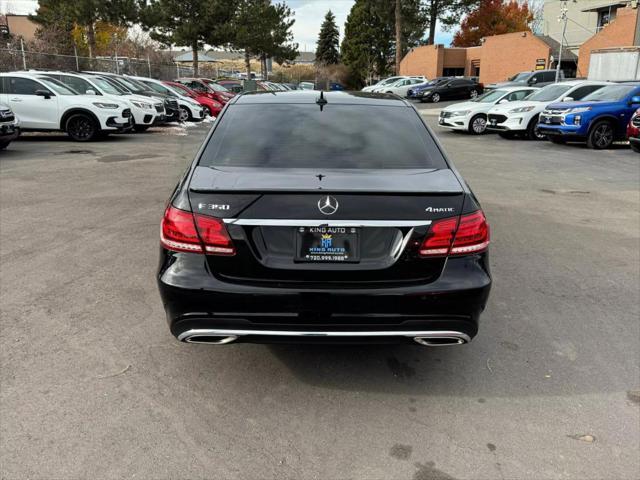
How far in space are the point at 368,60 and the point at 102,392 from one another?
72667 millimetres

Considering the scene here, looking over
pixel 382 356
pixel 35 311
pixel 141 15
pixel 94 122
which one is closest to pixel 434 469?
pixel 382 356

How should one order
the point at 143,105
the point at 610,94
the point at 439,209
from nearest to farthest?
the point at 439,209, the point at 610,94, the point at 143,105

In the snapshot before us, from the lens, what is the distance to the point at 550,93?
732 inches

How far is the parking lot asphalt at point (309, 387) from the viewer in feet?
9.09

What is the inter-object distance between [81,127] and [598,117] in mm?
14029

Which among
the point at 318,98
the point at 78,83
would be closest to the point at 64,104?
A: the point at 78,83

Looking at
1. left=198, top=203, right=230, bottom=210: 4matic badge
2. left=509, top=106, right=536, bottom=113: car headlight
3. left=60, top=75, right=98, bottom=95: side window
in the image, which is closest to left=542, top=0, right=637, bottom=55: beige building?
left=509, top=106, right=536, bottom=113: car headlight

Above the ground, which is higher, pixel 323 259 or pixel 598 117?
pixel 598 117

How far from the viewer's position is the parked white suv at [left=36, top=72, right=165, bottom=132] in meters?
16.0

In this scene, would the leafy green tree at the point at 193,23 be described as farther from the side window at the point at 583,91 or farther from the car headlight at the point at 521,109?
the side window at the point at 583,91

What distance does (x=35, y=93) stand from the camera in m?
14.7

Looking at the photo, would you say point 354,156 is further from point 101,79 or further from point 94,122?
point 101,79

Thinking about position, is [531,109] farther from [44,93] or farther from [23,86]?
[23,86]

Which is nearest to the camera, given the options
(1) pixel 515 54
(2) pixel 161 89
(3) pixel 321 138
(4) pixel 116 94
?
(3) pixel 321 138
